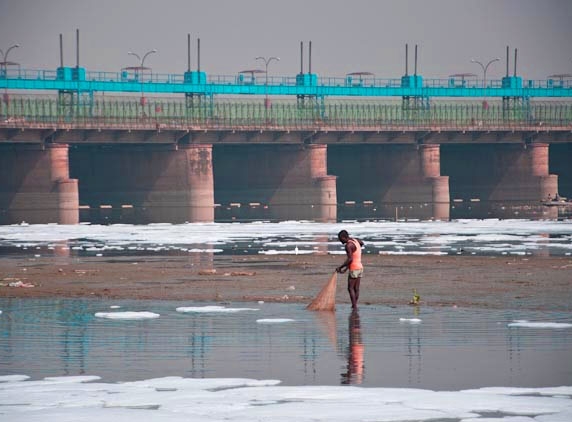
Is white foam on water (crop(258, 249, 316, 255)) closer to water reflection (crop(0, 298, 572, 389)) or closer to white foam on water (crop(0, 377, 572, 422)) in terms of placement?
water reflection (crop(0, 298, 572, 389))

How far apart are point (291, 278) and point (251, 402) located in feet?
66.3

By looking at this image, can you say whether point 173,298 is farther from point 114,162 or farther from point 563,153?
point 563,153

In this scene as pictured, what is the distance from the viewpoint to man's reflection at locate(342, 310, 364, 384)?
19.1 m

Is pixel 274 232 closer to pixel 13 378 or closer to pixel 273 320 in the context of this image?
pixel 273 320

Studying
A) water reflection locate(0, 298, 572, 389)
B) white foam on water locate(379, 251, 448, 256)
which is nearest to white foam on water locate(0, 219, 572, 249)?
white foam on water locate(379, 251, 448, 256)

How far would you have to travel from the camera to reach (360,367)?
66.0ft

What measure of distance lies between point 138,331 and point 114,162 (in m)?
98.1

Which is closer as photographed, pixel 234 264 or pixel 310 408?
pixel 310 408

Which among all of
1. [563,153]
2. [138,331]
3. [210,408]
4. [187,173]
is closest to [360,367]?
[210,408]

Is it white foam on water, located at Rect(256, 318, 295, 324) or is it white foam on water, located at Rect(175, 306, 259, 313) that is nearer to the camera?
white foam on water, located at Rect(256, 318, 295, 324)

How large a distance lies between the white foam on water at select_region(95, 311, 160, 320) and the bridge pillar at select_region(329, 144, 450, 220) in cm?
9469

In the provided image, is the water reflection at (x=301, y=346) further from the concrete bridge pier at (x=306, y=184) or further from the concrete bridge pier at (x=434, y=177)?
the concrete bridge pier at (x=434, y=177)

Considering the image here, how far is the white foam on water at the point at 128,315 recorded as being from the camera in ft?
88.9

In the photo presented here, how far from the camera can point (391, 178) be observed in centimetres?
13325
